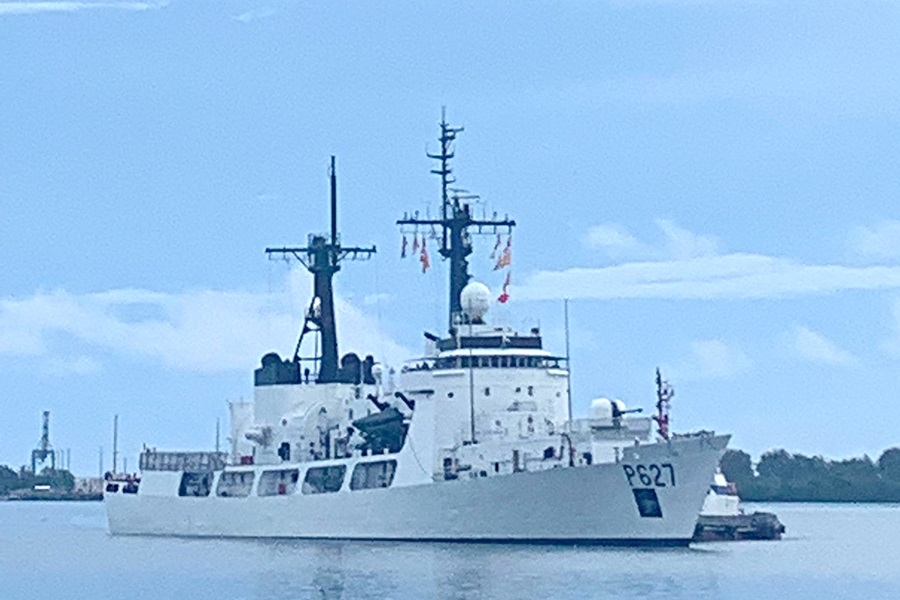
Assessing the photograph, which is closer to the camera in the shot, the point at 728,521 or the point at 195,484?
the point at 728,521

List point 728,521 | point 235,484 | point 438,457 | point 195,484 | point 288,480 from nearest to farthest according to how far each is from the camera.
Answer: point 438,457 → point 288,480 → point 728,521 → point 235,484 → point 195,484

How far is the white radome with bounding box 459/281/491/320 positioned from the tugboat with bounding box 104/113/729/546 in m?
0.05

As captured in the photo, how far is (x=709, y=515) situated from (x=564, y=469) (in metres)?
15.4

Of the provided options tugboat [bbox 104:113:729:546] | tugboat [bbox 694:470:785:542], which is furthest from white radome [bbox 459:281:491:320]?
tugboat [bbox 694:470:785:542]

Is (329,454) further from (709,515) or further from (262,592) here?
(262,592)

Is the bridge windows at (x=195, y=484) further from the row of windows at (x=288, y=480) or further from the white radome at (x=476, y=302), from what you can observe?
the white radome at (x=476, y=302)

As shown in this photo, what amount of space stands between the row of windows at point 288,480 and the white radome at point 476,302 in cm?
567

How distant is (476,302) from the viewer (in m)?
62.9

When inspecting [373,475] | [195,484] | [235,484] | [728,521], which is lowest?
[728,521]

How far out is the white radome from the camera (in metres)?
62.9

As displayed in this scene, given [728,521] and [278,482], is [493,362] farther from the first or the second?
[728,521]

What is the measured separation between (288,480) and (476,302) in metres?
10.6

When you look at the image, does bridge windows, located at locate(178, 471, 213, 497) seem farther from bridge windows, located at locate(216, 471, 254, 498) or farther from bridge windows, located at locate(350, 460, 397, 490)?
bridge windows, located at locate(350, 460, 397, 490)

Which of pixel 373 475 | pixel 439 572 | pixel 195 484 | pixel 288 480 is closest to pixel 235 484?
pixel 195 484
